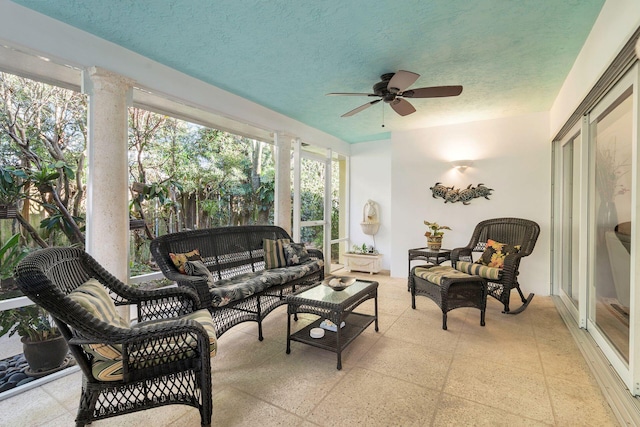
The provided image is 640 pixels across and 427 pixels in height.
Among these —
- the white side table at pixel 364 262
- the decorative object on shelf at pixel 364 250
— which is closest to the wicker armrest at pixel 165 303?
the white side table at pixel 364 262

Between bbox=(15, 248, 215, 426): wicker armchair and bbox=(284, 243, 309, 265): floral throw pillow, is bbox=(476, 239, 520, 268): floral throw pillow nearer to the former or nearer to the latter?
bbox=(284, 243, 309, 265): floral throw pillow

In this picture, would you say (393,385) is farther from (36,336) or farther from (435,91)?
(36,336)

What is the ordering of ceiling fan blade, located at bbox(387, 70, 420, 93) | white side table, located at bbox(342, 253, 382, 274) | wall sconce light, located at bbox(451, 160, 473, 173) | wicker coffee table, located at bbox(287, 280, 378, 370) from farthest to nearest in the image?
white side table, located at bbox(342, 253, 382, 274), wall sconce light, located at bbox(451, 160, 473, 173), ceiling fan blade, located at bbox(387, 70, 420, 93), wicker coffee table, located at bbox(287, 280, 378, 370)

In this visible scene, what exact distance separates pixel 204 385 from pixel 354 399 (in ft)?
3.02

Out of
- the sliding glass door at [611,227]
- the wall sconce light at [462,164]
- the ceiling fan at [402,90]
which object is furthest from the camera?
the wall sconce light at [462,164]

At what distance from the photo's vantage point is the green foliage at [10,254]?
6.68 ft

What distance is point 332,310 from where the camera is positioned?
7.44 feet

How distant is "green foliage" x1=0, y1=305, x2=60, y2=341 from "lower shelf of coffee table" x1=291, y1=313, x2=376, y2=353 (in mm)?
1873

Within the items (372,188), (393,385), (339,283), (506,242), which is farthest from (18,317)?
(372,188)

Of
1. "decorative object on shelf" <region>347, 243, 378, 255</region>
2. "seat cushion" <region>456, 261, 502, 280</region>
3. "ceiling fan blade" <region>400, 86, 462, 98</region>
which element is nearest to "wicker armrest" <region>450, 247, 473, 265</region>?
"seat cushion" <region>456, 261, 502, 280</region>

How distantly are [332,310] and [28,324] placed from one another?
227 cm

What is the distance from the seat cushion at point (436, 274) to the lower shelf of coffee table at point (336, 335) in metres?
0.86

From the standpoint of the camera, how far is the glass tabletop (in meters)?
2.40

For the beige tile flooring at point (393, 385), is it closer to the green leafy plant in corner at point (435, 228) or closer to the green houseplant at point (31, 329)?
the green houseplant at point (31, 329)
